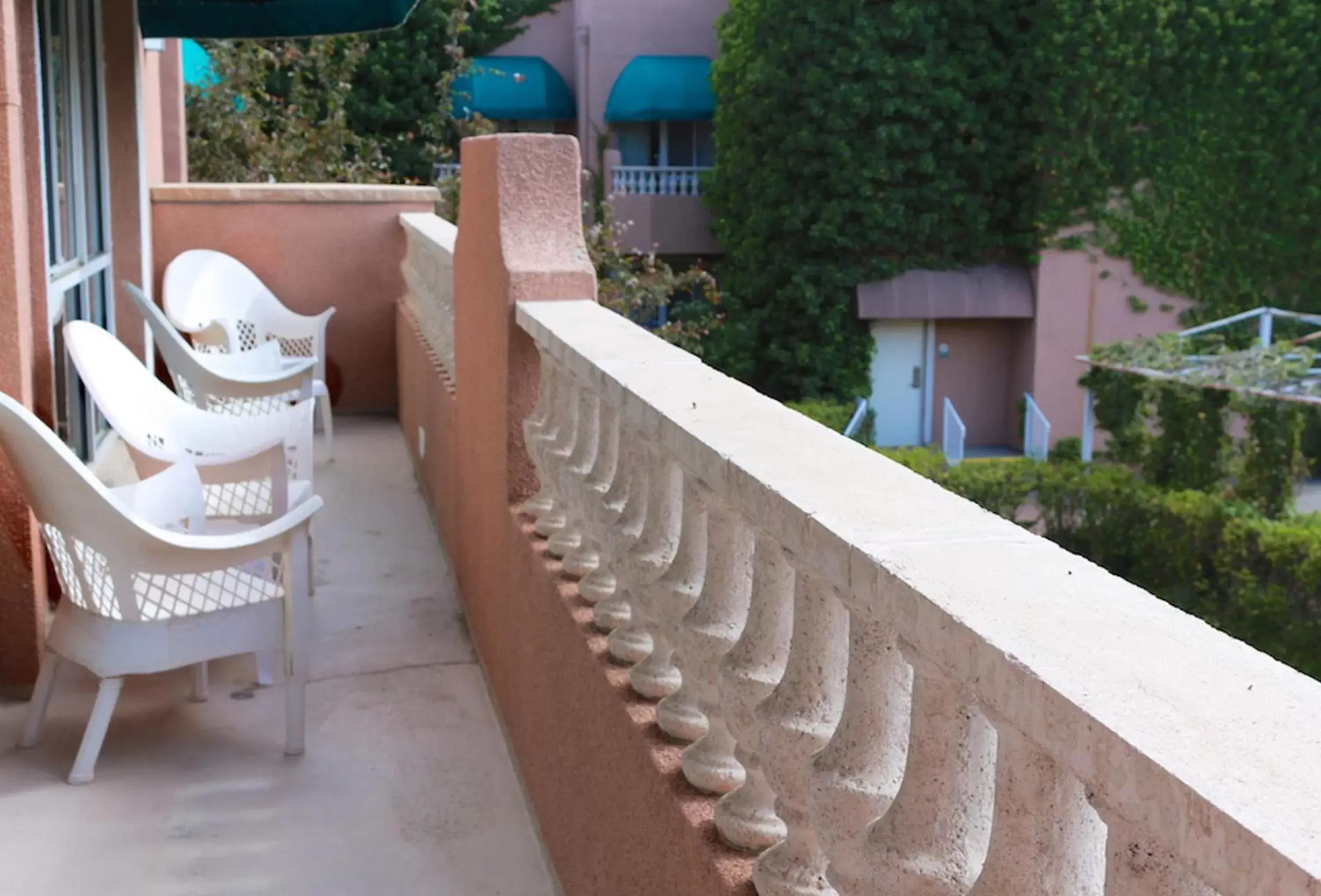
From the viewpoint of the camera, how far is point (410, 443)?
24.9 ft

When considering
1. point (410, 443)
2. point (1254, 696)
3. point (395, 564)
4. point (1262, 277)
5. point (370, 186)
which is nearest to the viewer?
point (1254, 696)

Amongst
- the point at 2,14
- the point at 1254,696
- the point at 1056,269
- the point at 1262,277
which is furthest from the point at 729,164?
the point at 1254,696

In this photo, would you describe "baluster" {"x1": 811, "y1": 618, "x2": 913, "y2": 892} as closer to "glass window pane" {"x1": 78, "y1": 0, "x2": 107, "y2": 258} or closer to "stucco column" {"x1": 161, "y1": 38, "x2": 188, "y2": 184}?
"glass window pane" {"x1": 78, "y1": 0, "x2": 107, "y2": 258}

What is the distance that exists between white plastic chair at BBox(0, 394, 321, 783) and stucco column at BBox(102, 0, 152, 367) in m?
4.11

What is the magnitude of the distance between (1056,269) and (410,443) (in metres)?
18.6

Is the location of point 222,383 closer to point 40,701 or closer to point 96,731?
point 40,701

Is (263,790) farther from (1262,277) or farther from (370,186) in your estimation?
(1262,277)

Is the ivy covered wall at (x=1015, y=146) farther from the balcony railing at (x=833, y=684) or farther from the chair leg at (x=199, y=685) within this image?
the balcony railing at (x=833, y=684)

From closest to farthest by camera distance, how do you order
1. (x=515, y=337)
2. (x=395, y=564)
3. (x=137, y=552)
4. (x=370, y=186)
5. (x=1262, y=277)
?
(x=137, y=552), (x=515, y=337), (x=395, y=564), (x=370, y=186), (x=1262, y=277)

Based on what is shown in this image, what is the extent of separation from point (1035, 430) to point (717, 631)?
74.5ft

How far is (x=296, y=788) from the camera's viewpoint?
3.63 metres

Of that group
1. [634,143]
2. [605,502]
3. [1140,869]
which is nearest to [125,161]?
[605,502]

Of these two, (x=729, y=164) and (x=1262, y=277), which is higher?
(x=729, y=164)

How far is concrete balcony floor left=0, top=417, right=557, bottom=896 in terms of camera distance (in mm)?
3191
